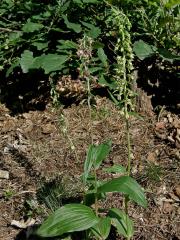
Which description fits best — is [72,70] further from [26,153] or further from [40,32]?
[26,153]

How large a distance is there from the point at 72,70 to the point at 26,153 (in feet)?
3.42

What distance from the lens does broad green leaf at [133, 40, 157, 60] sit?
431cm

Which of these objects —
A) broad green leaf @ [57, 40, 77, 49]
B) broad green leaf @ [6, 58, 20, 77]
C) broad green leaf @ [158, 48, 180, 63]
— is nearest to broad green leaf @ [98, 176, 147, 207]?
broad green leaf @ [57, 40, 77, 49]

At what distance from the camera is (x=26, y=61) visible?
4.50m

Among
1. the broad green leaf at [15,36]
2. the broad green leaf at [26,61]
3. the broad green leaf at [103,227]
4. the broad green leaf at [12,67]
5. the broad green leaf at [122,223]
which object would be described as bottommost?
the broad green leaf at [122,223]

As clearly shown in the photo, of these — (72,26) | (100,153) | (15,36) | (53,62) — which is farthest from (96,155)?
(15,36)

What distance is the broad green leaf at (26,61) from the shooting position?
4.45m

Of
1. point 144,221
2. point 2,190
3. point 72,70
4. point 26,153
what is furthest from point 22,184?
point 72,70

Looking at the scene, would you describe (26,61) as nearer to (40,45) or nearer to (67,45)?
(40,45)

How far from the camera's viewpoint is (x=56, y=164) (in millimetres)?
4094

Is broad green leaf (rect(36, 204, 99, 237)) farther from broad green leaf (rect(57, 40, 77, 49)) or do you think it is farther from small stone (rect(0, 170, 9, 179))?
broad green leaf (rect(57, 40, 77, 49))

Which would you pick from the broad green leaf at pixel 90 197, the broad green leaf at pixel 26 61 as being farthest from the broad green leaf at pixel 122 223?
the broad green leaf at pixel 26 61

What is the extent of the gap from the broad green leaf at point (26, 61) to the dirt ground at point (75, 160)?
0.51 m

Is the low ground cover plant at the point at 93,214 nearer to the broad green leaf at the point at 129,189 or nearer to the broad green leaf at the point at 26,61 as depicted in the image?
the broad green leaf at the point at 129,189
